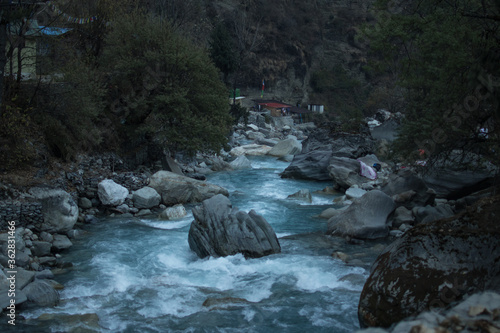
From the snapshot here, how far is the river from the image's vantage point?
23.2 feet

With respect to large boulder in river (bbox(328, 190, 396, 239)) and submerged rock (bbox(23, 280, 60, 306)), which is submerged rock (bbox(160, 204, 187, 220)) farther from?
submerged rock (bbox(23, 280, 60, 306))

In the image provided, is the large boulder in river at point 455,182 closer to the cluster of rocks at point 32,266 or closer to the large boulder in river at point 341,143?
the large boulder in river at point 341,143

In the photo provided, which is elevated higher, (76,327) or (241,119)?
(241,119)

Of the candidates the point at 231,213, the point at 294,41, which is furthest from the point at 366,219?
the point at 294,41

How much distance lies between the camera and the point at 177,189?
14664 millimetres

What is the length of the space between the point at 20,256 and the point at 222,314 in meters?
4.39

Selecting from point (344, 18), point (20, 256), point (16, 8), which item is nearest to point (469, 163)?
point (20, 256)

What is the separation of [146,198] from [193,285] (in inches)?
229

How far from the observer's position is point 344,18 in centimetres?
6359

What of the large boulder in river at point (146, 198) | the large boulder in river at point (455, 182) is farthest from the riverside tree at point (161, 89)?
the large boulder in river at point (455, 182)

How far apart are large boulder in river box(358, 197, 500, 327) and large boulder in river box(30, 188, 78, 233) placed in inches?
309

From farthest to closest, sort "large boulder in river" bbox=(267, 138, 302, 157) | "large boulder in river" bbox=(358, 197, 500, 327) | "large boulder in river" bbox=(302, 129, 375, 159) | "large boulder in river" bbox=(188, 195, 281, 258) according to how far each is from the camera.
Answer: "large boulder in river" bbox=(267, 138, 302, 157) → "large boulder in river" bbox=(302, 129, 375, 159) → "large boulder in river" bbox=(188, 195, 281, 258) → "large boulder in river" bbox=(358, 197, 500, 327)

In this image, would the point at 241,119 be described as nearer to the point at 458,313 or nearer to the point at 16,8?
the point at 16,8

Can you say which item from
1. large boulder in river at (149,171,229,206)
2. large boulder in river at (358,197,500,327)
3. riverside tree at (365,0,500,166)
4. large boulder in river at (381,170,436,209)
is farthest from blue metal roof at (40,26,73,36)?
large boulder in river at (358,197,500,327)
